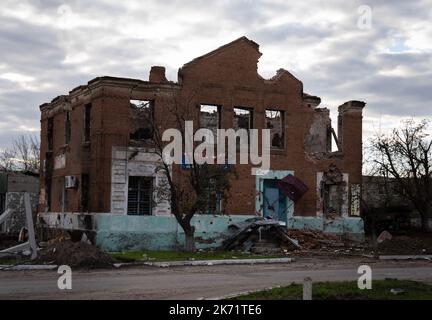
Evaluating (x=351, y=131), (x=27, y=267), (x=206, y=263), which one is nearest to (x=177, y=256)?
(x=206, y=263)

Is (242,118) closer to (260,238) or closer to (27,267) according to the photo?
(260,238)

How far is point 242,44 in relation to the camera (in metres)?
29.9

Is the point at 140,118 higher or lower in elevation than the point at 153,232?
higher

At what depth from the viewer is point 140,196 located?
90.1ft

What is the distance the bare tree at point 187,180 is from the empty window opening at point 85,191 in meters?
3.51

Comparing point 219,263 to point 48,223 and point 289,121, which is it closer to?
point 289,121

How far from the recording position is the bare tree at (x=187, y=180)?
79.9 feet

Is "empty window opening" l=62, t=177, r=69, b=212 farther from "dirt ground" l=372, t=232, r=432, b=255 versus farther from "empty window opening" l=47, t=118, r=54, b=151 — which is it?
"dirt ground" l=372, t=232, r=432, b=255

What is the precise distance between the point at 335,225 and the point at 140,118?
11.2 meters

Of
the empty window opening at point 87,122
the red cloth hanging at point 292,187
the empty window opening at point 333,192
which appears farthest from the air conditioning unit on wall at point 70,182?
the empty window opening at point 333,192

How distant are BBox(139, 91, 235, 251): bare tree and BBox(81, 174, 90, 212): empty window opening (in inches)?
138

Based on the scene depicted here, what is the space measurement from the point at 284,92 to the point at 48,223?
1367 centimetres

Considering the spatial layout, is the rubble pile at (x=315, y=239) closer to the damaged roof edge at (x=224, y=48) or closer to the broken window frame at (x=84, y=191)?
the damaged roof edge at (x=224, y=48)
